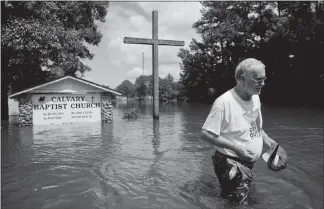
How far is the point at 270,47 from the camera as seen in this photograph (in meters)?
39.3

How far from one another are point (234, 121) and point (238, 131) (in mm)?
138

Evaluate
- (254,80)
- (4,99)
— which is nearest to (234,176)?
(254,80)

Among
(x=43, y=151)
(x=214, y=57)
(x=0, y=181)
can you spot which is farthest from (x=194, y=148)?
(x=214, y=57)

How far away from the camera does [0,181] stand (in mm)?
5258

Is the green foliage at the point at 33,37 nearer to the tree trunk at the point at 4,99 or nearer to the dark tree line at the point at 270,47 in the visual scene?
the tree trunk at the point at 4,99

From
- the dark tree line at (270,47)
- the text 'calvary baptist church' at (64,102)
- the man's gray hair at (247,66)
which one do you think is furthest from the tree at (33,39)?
the dark tree line at (270,47)

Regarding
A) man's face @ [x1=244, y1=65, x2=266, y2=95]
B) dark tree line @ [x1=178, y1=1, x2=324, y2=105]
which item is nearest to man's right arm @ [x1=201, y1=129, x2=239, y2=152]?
man's face @ [x1=244, y1=65, x2=266, y2=95]

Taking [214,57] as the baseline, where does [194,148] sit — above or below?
below

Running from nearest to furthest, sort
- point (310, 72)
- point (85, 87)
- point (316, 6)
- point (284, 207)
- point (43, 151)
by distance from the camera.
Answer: point (284, 207), point (43, 151), point (85, 87), point (316, 6), point (310, 72)

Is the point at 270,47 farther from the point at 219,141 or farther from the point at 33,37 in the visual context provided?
the point at 219,141

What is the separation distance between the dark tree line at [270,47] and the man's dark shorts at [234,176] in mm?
33258

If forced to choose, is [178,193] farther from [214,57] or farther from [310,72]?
[214,57]

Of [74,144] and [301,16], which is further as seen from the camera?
[301,16]

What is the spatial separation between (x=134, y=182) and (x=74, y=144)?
16.1 ft
